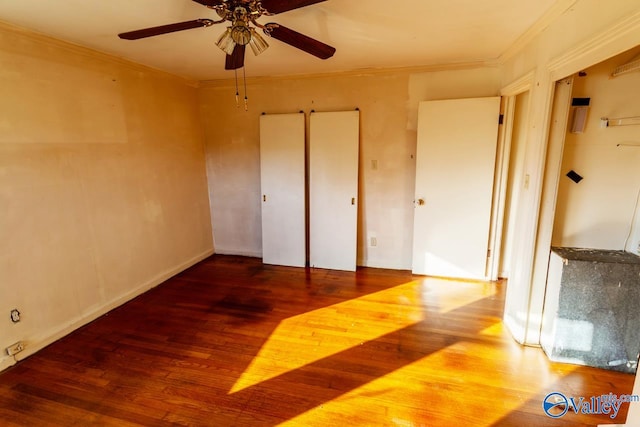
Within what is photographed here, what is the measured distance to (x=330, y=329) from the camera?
2.54m

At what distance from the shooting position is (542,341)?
225 cm

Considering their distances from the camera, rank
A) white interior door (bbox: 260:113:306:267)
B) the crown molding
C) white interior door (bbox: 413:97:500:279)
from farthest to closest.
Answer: white interior door (bbox: 260:113:306:267)
white interior door (bbox: 413:97:500:279)
the crown molding

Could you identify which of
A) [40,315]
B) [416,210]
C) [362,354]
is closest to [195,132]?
[40,315]

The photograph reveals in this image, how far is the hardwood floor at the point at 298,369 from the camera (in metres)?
1.74

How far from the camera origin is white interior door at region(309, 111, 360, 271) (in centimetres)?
356

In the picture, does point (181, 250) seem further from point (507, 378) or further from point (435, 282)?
point (507, 378)

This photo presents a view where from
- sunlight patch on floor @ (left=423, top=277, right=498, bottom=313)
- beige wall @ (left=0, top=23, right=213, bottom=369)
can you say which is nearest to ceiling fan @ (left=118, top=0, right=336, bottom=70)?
beige wall @ (left=0, top=23, right=213, bottom=369)

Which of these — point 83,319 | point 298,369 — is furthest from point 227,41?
point 83,319

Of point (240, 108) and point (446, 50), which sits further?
point (240, 108)

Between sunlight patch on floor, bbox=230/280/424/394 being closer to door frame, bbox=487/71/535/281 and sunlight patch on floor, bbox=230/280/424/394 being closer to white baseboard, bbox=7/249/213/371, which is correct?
door frame, bbox=487/71/535/281

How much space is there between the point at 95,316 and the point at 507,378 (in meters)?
3.31

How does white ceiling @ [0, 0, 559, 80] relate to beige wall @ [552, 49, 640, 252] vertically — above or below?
above

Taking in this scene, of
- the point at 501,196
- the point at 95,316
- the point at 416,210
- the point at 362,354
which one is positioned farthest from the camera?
the point at 416,210

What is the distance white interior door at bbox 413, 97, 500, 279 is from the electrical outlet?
11.7 ft
